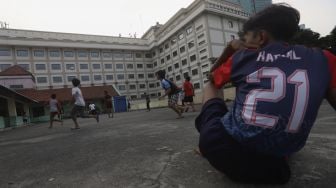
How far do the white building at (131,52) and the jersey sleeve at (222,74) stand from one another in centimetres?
4106

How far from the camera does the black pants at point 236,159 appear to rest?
1.51 metres

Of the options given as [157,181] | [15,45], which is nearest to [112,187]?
[157,181]

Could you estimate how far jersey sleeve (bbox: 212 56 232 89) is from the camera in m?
1.52

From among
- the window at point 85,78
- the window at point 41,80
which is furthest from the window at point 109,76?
the window at point 41,80

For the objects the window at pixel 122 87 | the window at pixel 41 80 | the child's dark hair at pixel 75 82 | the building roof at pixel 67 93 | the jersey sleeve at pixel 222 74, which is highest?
the window at pixel 41 80

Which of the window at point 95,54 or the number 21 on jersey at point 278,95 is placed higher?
the window at point 95,54

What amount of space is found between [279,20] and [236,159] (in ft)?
2.81

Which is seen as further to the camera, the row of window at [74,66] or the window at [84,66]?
the window at [84,66]

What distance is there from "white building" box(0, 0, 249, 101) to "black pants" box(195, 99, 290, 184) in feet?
135

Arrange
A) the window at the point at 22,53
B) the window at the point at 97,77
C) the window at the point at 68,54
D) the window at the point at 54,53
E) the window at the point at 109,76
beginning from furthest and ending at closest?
the window at the point at 109,76 < the window at the point at 97,77 < the window at the point at 68,54 < the window at the point at 54,53 < the window at the point at 22,53

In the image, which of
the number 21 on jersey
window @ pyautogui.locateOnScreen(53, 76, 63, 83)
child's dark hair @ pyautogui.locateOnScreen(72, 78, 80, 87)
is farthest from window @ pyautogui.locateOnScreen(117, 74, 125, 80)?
the number 21 on jersey

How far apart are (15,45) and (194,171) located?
167ft

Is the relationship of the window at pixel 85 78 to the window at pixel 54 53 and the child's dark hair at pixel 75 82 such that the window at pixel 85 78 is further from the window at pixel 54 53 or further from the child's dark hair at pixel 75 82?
the child's dark hair at pixel 75 82

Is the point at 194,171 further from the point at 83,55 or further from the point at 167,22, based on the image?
the point at 167,22
